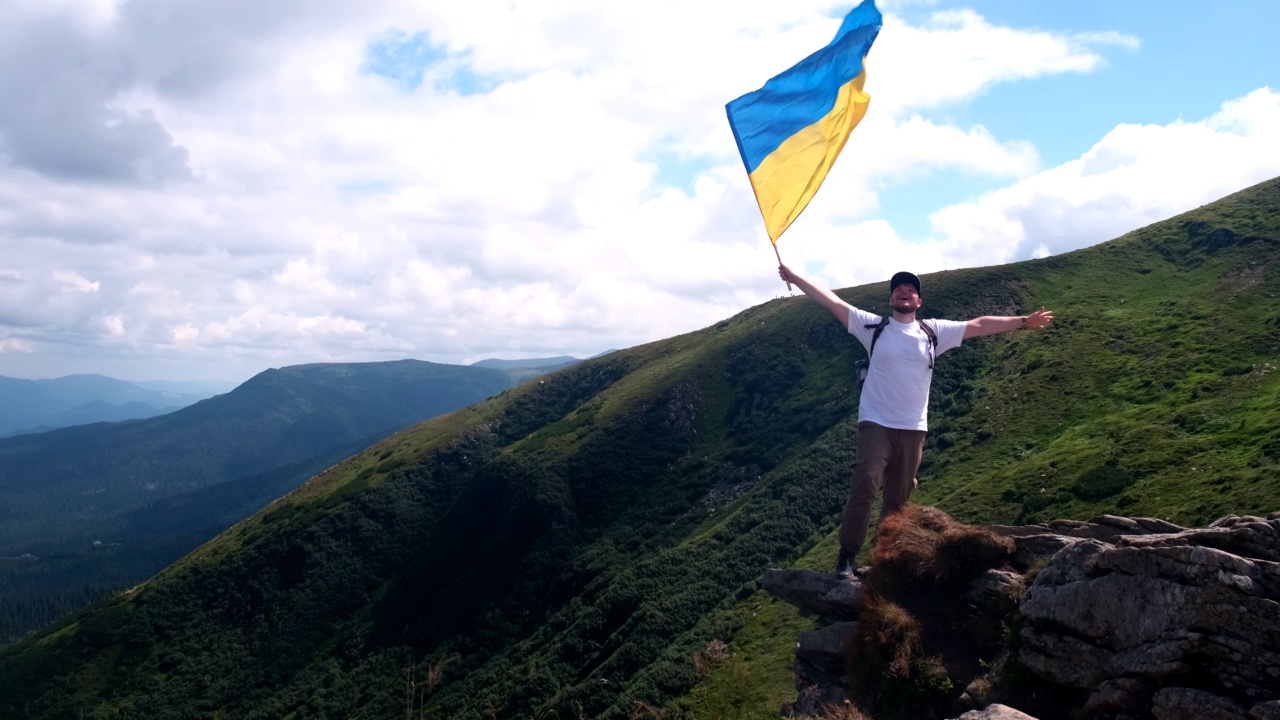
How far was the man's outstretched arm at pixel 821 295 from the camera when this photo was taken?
36.3 ft

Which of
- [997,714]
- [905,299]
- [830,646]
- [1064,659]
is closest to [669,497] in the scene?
[830,646]

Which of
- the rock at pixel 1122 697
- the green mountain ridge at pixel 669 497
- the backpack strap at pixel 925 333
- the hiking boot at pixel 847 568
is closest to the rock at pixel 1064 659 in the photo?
the rock at pixel 1122 697

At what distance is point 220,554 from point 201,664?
25934mm

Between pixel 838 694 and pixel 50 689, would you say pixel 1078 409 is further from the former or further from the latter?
pixel 50 689

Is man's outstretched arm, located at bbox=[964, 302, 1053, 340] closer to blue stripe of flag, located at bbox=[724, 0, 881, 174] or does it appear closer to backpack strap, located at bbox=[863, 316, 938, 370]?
backpack strap, located at bbox=[863, 316, 938, 370]

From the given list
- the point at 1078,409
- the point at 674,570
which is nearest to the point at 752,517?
the point at 674,570

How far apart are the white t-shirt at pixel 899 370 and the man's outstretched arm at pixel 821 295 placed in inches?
5.6

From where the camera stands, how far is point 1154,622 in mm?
8227

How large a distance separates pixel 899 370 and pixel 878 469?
155 cm

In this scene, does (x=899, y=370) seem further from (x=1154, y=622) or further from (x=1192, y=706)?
(x=1192, y=706)

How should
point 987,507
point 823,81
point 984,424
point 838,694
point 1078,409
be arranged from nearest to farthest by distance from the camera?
point 838,694
point 823,81
point 987,507
point 1078,409
point 984,424

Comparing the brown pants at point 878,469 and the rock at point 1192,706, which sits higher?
the brown pants at point 878,469

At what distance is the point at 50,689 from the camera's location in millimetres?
102375

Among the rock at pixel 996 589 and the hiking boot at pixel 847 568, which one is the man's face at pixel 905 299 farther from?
the hiking boot at pixel 847 568
